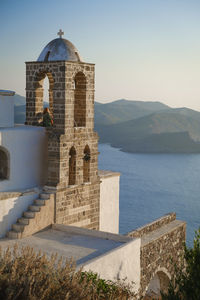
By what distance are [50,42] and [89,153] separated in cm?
354

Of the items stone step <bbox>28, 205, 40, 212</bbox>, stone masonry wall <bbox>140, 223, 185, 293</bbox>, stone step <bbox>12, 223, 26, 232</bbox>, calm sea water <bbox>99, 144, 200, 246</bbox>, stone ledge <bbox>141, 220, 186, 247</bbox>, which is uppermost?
stone step <bbox>28, 205, 40, 212</bbox>

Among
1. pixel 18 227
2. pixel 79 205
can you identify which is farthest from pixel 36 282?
pixel 79 205

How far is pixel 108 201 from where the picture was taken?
596 inches

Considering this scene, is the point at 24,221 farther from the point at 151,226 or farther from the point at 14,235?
the point at 151,226

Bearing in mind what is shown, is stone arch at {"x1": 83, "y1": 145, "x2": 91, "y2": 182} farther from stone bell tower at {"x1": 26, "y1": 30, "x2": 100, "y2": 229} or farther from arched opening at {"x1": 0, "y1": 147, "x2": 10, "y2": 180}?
arched opening at {"x1": 0, "y1": 147, "x2": 10, "y2": 180}

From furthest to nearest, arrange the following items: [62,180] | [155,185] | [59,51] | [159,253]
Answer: [155,185] < [159,253] < [59,51] < [62,180]

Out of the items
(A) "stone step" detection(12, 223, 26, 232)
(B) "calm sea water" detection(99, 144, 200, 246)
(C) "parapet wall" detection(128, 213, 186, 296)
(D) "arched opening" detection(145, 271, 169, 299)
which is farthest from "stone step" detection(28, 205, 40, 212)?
(B) "calm sea water" detection(99, 144, 200, 246)

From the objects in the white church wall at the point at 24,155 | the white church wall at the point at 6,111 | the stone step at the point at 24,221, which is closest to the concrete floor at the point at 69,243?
the stone step at the point at 24,221

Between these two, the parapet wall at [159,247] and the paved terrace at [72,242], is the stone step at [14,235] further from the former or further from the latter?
the parapet wall at [159,247]

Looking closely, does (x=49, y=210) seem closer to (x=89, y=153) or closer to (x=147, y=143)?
(x=89, y=153)

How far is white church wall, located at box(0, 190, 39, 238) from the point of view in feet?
37.9

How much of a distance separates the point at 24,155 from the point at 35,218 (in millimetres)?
1817

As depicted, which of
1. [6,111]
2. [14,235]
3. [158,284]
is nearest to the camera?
[14,235]

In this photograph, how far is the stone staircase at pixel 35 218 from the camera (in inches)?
459
